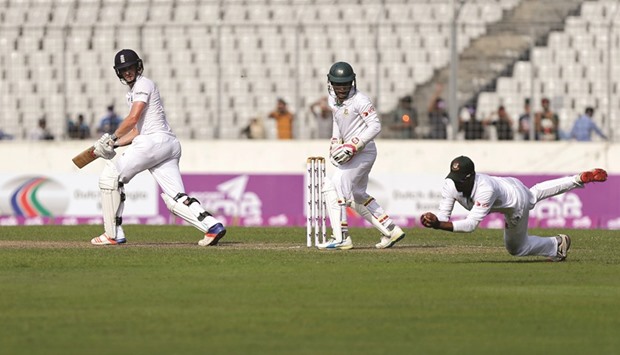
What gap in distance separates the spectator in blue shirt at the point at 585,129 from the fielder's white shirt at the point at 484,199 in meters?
13.9

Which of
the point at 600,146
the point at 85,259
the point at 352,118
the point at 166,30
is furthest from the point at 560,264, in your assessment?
the point at 166,30

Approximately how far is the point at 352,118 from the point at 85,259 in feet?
11.0

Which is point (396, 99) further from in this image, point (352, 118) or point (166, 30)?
point (352, 118)

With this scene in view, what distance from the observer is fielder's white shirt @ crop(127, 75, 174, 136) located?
16.2 metres

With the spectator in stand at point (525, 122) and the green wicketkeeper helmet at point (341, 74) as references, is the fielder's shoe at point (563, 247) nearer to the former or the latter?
the green wicketkeeper helmet at point (341, 74)

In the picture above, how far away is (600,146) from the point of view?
90.0 feet

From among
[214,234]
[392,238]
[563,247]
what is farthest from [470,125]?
[563,247]

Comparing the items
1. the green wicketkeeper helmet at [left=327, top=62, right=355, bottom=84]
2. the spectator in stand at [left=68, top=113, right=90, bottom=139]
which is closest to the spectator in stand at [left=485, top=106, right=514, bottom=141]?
the spectator in stand at [left=68, top=113, right=90, bottom=139]

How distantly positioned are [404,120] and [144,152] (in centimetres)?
1244

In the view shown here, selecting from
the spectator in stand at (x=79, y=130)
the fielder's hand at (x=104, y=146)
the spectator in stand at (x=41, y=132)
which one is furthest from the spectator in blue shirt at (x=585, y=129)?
the fielder's hand at (x=104, y=146)

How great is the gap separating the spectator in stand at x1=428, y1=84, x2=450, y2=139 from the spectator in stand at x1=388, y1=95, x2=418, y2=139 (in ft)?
1.10

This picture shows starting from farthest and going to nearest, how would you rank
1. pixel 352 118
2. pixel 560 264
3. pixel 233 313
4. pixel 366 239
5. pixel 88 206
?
pixel 88 206, pixel 366 239, pixel 352 118, pixel 560 264, pixel 233 313

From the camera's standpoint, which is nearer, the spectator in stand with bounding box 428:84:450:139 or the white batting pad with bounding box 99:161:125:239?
the white batting pad with bounding box 99:161:125:239

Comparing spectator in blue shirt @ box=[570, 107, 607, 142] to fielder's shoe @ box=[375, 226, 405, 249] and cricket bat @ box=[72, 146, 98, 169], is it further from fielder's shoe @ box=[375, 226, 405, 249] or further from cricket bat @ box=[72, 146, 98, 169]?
cricket bat @ box=[72, 146, 98, 169]
